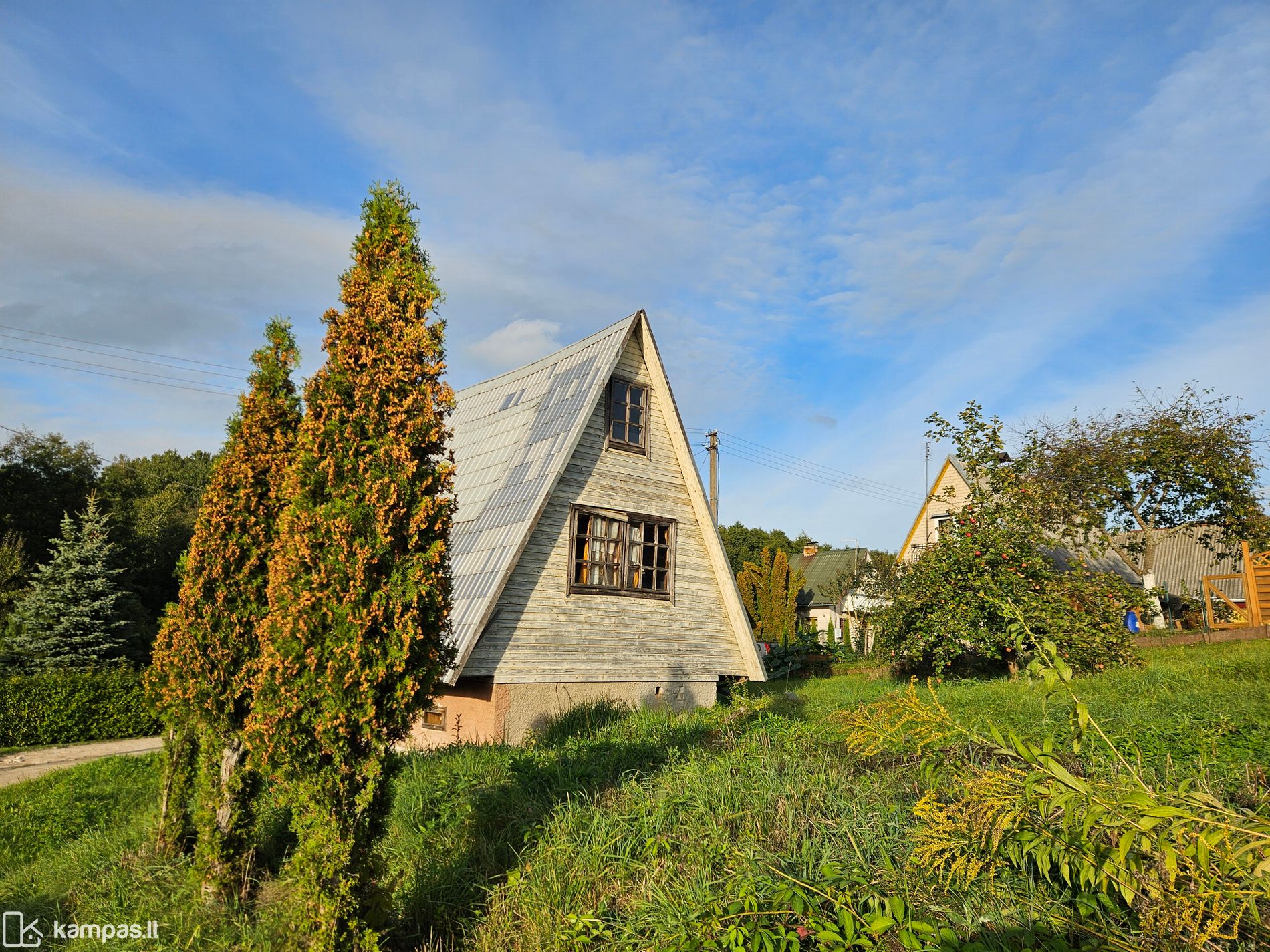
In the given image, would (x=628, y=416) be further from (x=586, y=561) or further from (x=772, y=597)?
(x=772, y=597)

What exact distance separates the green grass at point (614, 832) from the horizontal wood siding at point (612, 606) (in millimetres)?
1854

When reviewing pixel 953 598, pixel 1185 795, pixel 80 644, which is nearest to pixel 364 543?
pixel 1185 795

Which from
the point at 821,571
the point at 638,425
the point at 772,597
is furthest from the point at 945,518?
the point at 821,571

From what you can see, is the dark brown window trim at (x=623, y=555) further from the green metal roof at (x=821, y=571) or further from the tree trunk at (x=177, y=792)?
the green metal roof at (x=821, y=571)

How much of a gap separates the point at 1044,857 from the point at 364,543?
4183 millimetres

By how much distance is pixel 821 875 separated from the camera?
4535 mm

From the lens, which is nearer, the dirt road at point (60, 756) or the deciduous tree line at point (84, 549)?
the dirt road at point (60, 756)

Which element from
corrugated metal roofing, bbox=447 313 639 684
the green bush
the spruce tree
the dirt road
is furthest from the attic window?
the spruce tree

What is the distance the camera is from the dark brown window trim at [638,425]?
13648mm

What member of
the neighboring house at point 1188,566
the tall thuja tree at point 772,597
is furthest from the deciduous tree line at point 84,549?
the neighboring house at point 1188,566

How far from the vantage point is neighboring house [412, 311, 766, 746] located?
1198cm

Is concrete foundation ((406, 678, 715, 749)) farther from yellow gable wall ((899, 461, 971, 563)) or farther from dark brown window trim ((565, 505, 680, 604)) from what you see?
yellow gable wall ((899, 461, 971, 563))

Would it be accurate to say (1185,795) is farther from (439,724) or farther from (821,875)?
(439,724)

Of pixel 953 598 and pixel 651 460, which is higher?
pixel 651 460
